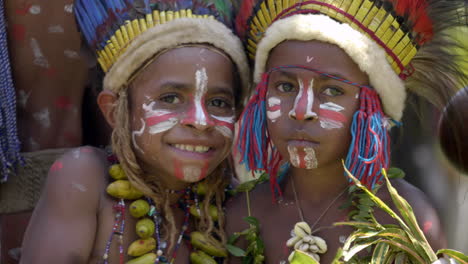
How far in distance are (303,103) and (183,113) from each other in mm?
521

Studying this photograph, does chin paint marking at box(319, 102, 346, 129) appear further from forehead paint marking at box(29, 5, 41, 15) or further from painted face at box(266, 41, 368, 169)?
forehead paint marking at box(29, 5, 41, 15)

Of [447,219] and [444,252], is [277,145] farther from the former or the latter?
Result: [447,219]

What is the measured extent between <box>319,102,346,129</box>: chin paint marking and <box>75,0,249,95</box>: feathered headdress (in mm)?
540

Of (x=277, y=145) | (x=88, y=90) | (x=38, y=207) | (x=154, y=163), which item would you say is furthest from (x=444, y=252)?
(x=88, y=90)

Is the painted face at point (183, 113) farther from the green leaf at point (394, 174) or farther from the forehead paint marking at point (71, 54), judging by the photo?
the green leaf at point (394, 174)

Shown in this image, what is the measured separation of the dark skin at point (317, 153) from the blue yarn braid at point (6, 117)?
1.15 meters

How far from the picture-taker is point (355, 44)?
2512mm

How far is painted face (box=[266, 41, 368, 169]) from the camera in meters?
2.53

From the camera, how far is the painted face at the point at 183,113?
274 cm

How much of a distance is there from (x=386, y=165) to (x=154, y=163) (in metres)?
0.96

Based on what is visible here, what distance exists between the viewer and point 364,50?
99.2 inches

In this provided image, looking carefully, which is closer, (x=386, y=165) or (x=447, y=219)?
(x=386, y=165)

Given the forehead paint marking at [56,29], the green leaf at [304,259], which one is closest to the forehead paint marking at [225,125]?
the green leaf at [304,259]

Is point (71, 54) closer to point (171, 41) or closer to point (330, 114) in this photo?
point (171, 41)
